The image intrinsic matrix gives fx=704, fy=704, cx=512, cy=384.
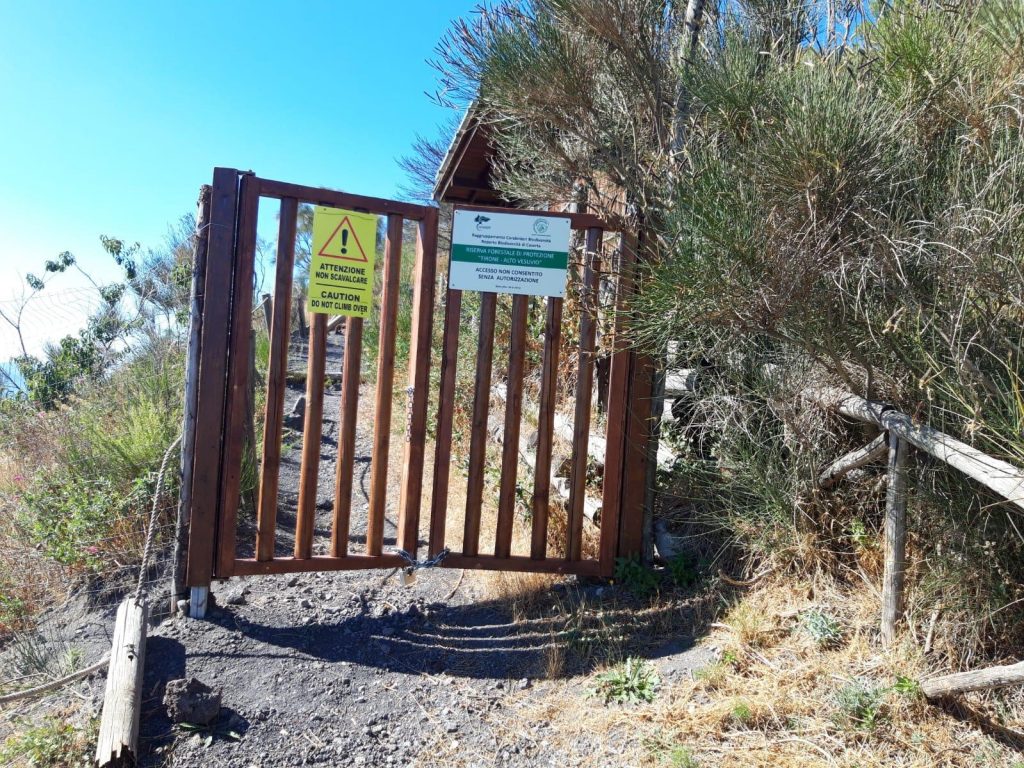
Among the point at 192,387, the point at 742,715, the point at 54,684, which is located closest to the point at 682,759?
the point at 742,715

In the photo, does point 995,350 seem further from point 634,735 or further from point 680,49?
point 680,49

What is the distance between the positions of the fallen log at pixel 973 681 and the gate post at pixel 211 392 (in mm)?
3436

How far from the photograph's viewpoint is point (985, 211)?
2.45m

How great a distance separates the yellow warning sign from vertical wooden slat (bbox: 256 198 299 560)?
131mm

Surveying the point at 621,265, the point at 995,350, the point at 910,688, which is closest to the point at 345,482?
the point at 621,265

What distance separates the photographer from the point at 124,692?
9.75ft

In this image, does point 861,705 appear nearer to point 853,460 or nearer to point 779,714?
point 779,714

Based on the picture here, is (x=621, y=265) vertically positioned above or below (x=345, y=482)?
above

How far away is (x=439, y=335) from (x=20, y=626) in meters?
5.33

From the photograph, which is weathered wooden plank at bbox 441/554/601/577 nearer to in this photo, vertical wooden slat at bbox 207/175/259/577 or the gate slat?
the gate slat

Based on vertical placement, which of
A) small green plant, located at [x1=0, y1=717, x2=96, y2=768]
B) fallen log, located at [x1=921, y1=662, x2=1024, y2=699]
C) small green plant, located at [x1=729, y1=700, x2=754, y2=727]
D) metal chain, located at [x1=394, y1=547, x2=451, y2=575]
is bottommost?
small green plant, located at [x1=0, y1=717, x2=96, y2=768]

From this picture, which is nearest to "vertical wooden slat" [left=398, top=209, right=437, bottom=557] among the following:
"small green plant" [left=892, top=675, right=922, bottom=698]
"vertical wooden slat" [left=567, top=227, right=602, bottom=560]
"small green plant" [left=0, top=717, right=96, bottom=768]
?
"vertical wooden slat" [left=567, top=227, right=602, bottom=560]

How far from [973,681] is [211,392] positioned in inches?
143

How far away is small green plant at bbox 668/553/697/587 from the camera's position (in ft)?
13.4
